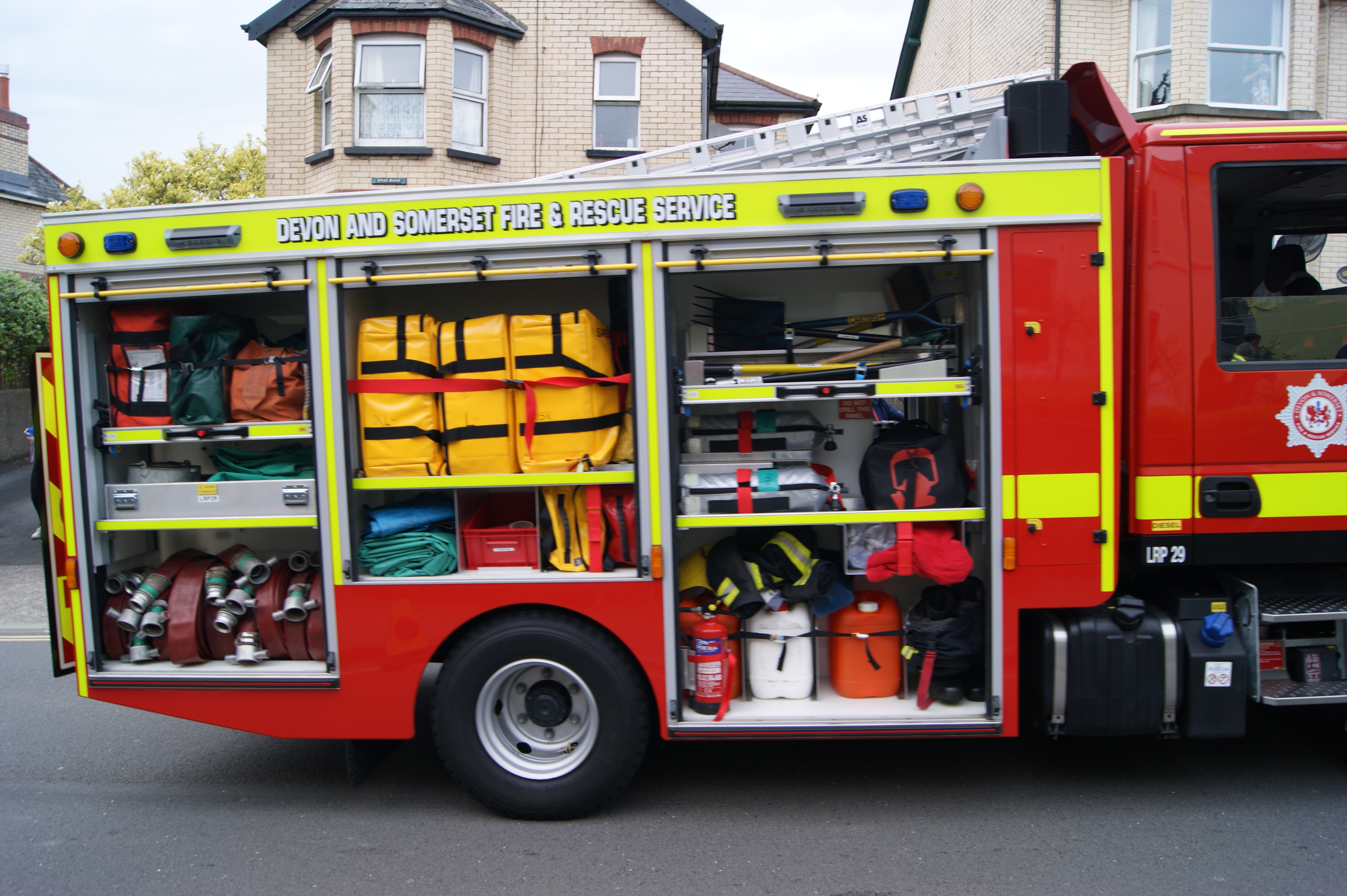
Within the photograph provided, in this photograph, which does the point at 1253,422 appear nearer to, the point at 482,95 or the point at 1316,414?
the point at 1316,414

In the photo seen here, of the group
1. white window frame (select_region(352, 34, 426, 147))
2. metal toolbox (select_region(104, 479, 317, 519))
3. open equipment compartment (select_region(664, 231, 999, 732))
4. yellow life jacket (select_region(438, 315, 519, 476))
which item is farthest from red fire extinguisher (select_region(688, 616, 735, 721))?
white window frame (select_region(352, 34, 426, 147))

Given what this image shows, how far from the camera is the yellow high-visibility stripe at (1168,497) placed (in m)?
3.35

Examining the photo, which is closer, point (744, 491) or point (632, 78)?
point (744, 491)

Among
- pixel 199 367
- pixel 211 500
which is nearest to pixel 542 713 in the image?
pixel 211 500

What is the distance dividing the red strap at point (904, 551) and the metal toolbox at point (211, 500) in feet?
8.23

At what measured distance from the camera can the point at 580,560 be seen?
3564 millimetres

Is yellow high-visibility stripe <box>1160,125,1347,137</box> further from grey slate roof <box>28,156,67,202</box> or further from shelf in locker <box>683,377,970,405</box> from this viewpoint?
grey slate roof <box>28,156,67,202</box>

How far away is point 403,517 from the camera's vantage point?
3678 mm

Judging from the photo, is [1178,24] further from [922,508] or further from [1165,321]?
[922,508]

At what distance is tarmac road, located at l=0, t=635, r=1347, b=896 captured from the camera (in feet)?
10.3

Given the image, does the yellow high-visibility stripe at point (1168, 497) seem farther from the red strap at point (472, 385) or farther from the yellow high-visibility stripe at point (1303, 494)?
the red strap at point (472, 385)

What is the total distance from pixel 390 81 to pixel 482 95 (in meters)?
1.29

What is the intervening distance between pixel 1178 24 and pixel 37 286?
70.3 feet

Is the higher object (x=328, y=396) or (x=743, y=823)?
(x=328, y=396)
